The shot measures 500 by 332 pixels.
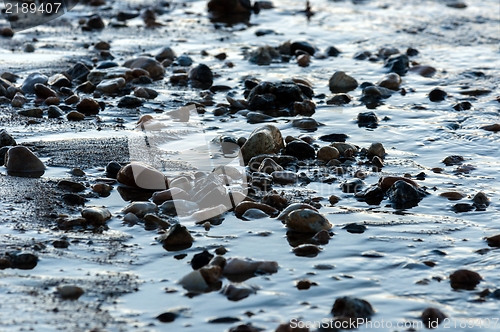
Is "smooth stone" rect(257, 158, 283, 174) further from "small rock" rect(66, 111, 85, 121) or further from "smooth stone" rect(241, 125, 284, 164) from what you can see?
"small rock" rect(66, 111, 85, 121)

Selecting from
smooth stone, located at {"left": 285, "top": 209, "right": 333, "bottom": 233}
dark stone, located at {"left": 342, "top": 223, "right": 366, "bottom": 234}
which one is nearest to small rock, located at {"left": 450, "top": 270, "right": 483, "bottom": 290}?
dark stone, located at {"left": 342, "top": 223, "right": 366, "bottom": 234}

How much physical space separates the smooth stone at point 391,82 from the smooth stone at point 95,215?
3.45 m

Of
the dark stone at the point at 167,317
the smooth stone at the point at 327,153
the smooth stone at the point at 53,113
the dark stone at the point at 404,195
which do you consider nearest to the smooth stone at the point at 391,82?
the smooth stone at the point at 327,153

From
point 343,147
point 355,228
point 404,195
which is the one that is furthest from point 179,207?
point 343,147

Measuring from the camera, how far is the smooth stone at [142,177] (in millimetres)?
4059

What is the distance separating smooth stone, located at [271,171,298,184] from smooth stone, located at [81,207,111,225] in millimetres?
1104

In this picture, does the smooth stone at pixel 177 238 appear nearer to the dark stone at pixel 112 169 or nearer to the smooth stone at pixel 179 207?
the smooth stone at pixel 179 207

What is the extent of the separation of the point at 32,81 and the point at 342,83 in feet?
9.07

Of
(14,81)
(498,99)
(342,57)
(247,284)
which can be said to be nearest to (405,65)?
(342,57)

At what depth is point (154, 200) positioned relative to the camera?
12.8ft

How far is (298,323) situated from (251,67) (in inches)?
176

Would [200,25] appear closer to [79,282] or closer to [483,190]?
[483,190]

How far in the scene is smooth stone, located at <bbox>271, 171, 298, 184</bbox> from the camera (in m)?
4.21

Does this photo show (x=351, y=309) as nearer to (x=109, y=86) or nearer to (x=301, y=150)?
(x=301, y=150)
